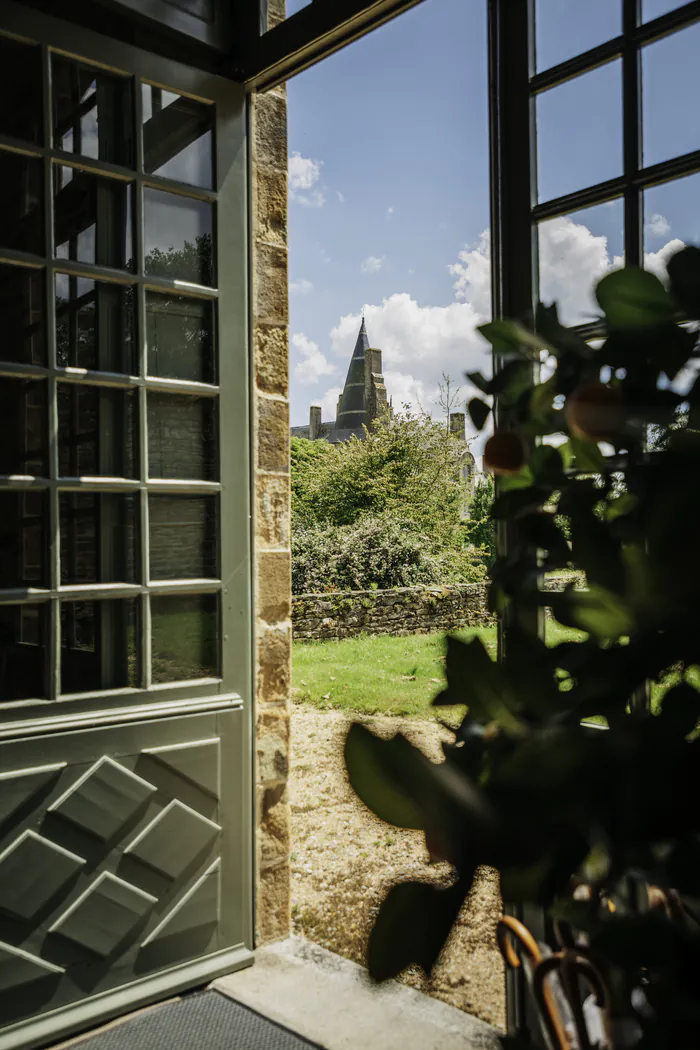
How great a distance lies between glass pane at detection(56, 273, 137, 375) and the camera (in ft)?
6.59

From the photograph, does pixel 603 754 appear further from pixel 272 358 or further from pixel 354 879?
pixel 354 879

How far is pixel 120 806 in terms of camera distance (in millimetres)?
2006

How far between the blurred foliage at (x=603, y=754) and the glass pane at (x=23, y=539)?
1.66m

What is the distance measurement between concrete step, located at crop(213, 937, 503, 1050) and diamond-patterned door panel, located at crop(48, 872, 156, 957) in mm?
336

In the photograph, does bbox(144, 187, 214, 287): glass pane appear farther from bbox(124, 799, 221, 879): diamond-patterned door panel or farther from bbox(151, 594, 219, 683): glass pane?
bbox(124, 799, 221, 879): diamond-patterned door panel

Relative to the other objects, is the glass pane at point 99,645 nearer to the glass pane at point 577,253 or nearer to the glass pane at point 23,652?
the glass pane at point 23,652

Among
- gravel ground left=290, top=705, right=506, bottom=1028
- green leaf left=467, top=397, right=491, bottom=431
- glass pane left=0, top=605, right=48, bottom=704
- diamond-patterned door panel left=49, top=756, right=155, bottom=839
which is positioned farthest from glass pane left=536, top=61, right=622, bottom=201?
diamond-patterned door panel left=49, top=756, right=155, bottom=839

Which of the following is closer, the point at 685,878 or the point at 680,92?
the point at 685,878

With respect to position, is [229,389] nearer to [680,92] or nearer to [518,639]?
[680,92]

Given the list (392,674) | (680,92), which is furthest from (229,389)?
(392,674)

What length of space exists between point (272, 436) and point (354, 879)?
2556 millimetres

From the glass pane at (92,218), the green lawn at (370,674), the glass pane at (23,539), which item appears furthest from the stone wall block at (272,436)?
the green lawn at (370,674)

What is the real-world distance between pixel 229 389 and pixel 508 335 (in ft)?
5.60

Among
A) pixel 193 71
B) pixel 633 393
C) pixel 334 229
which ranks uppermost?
pixel 334 229
